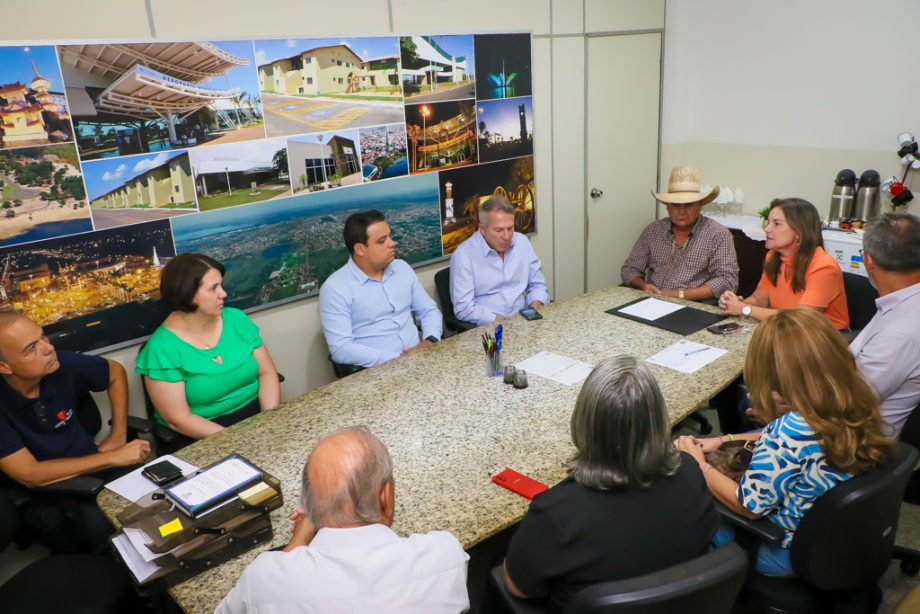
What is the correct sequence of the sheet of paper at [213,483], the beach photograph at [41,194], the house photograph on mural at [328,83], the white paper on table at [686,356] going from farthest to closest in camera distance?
the house photograph on mural at [328,83] → the white paper on table at [686,356] → the beach photograph at [41,194] → the sheet of paper at [213,483]

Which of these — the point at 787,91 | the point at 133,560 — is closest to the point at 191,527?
the point at 133,560

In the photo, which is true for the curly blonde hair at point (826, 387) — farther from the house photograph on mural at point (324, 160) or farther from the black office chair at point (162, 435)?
the house photograph on mural at point (324, 160)

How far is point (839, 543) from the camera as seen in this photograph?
68.9 inches

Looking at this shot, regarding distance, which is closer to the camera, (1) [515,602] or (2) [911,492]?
(1) [515,602]

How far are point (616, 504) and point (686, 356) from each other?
4.68 ft

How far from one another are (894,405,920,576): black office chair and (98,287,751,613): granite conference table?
0.59 metres

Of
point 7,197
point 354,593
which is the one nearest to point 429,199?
point 7,197

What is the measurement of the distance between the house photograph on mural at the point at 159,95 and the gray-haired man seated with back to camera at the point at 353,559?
79.7 inches

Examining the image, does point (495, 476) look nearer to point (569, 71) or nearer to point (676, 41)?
point (569, 71)

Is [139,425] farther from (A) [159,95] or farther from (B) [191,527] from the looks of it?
(A) [159,95]

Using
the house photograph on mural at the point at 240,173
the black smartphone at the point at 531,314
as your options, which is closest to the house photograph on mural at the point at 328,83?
the house photograph on mural at the point at 240,173

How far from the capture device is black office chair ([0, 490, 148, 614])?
199 centimetres

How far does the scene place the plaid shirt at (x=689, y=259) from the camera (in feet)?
12.7

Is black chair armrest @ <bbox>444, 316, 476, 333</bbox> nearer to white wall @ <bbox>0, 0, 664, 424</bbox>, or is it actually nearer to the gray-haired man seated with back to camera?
white wall @ <bbox>0, 0, 664, 424</bbox>
